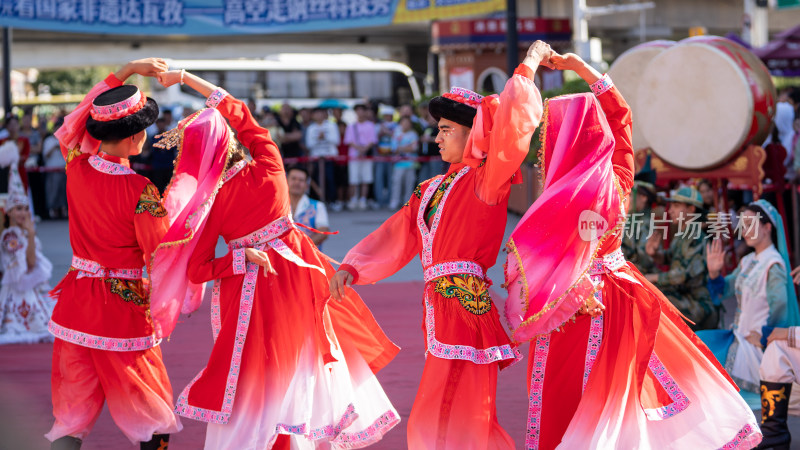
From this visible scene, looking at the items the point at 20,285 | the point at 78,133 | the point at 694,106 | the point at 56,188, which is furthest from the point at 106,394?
the point at 56,188

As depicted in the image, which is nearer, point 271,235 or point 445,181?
Result: point 445,181

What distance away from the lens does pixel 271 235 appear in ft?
13.5

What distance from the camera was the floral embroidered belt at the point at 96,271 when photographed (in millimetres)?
4000

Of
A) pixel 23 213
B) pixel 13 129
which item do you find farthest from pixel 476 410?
pixel 13 129

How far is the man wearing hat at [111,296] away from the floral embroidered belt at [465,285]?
112 cm

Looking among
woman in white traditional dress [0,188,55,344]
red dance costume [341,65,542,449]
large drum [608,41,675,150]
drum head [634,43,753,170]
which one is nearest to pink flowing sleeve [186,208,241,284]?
red dance costume [341,65,542,449]

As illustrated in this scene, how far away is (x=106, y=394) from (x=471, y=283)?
148 centimetres

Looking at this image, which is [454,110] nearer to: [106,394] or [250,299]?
[250,299]

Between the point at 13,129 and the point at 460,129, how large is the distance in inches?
354

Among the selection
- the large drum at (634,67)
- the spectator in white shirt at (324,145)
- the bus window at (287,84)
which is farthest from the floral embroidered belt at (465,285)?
the bus window at (287,84)

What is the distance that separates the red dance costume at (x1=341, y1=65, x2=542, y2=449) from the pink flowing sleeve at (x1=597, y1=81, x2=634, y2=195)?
41 centimetres

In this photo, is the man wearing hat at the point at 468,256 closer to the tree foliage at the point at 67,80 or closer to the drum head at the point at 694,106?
the drum head at the point at 694,106

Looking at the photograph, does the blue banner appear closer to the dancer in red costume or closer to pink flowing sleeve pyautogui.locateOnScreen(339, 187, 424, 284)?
the dancer in red costume

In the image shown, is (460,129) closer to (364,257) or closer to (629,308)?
(364,257)
